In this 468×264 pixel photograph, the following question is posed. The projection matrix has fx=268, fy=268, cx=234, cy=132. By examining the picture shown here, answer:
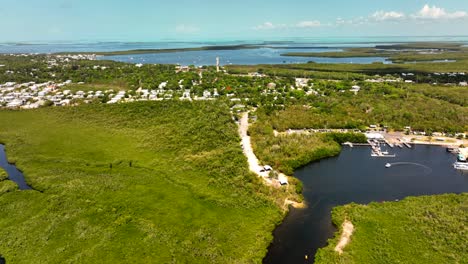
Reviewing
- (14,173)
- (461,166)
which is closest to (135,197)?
(14,173)

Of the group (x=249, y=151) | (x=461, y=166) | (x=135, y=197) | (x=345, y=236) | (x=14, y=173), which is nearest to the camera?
(x=345, y=236)

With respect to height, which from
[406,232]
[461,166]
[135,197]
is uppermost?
[461,166]

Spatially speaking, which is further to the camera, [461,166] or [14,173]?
[461,166]

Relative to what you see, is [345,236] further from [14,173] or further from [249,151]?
[14,173]

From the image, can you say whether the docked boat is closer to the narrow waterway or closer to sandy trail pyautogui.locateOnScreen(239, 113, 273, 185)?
sandy trail pyautogui.locateOnScreen(239, 113, 273, 185)

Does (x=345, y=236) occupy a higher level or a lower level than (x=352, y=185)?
lower

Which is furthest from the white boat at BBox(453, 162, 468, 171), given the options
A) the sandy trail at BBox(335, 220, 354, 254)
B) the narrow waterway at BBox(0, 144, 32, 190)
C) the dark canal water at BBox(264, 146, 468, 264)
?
the narrow waterway at BBox(0, 144, 32, 190)

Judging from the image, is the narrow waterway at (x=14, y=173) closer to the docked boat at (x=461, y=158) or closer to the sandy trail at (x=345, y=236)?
the sandy trail at (x=345, y=236)

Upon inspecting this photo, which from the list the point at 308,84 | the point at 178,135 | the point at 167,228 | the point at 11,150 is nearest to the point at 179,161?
the point at 178,135
